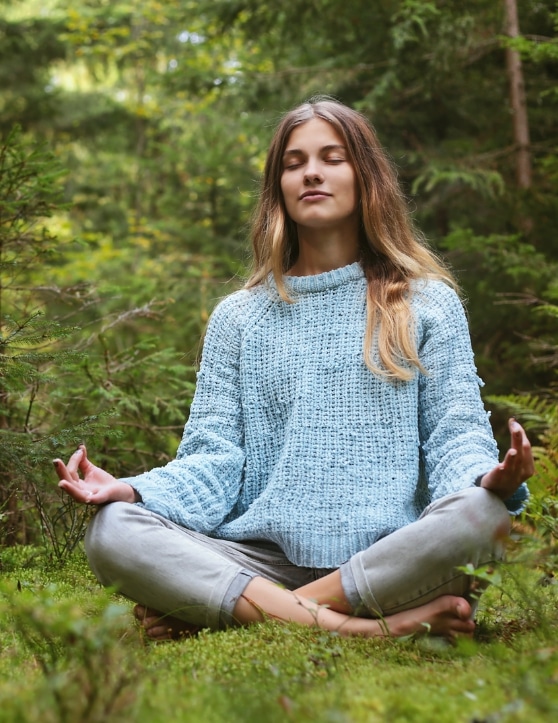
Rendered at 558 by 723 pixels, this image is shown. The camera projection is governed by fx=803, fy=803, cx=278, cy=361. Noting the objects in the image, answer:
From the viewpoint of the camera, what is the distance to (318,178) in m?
3.21

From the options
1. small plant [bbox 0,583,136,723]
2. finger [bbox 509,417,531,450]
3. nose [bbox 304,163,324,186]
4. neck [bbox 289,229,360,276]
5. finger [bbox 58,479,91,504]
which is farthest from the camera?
neck [bbox 289,229,360,276]

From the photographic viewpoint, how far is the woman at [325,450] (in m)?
2.43

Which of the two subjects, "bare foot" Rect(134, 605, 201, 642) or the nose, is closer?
"bare foot" Rect(134, 605, 201, 642)

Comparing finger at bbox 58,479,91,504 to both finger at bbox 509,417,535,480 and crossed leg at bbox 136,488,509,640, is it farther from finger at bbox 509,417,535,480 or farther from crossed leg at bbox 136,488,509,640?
finger at bbox 509,417,535,480

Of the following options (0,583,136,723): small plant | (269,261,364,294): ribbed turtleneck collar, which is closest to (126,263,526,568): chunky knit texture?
(269,261,364,294): ribbed turtleneck collar

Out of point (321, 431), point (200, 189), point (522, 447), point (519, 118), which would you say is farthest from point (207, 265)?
point (522, 447)

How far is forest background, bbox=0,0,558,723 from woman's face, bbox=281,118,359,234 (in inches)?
25.1

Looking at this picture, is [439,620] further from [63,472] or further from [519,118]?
[519,118]

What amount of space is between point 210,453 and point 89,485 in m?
0.56

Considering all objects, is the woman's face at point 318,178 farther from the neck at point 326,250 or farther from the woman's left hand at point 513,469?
the woman's left hand at point 513,469

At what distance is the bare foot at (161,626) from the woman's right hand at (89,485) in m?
0.38

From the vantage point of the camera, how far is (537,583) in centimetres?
291

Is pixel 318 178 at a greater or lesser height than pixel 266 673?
greater

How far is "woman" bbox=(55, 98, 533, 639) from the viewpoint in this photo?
243 cm
